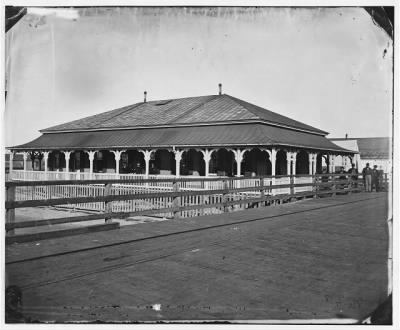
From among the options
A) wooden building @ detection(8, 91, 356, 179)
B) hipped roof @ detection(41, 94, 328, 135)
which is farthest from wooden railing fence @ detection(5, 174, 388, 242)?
hipped roof @ detection(41, 94, 328, 135)

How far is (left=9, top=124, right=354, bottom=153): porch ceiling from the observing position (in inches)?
827

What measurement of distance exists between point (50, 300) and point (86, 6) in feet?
10.7

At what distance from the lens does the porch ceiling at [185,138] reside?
21.0 m

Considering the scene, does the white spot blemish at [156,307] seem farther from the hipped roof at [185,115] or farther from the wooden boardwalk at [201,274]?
the hipped roof at [185,115]

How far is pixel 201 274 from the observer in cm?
514

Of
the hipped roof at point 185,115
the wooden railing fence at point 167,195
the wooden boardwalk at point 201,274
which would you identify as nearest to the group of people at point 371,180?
the wooden railing fence at point 167,195

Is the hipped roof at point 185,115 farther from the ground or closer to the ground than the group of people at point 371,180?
farther from the ground

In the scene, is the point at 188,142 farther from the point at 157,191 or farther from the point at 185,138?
the point at 157,191

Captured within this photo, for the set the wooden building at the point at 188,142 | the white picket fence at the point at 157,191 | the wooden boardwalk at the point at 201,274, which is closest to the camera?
the wooden boardwalk at the point at 201,274

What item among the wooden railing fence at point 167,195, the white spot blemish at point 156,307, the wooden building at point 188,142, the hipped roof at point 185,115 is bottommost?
the white spot blemish at point 156,307

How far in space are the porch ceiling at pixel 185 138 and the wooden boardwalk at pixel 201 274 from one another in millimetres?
12521

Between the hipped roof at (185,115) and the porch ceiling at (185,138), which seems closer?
the porch ceiling at (185,138)

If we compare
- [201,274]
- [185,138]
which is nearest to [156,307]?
[201,274]

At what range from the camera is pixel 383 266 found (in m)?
5.58
